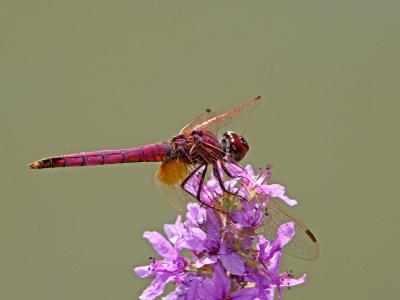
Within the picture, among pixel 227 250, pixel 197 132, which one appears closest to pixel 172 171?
pixel 197 132

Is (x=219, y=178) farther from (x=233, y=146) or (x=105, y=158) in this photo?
(x=105, y=158)

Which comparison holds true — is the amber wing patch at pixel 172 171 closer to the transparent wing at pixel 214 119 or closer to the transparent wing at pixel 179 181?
the transparent wing at pixel 179 181

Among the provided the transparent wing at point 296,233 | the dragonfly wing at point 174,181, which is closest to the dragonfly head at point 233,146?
the dragonfly wing at point 174,181

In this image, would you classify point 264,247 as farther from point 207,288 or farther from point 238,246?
point 207,288

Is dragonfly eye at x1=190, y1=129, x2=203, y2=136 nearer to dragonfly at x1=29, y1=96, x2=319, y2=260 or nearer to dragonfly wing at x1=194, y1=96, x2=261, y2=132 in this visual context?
dragonfly at x1=29, y1=96, x2=319, y2=260

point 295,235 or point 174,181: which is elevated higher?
point 174,181

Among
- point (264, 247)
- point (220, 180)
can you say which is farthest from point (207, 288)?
point (220, 180)
